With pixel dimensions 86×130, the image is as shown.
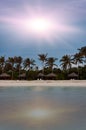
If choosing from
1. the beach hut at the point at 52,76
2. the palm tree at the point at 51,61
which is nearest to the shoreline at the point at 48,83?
the beach hut at the point at 52,76

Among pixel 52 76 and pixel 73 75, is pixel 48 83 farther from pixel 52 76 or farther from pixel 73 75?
pixel 73 75

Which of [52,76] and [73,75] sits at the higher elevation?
[73,75]

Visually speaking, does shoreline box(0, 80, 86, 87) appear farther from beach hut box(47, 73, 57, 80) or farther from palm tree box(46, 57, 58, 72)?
palm tree box(46, 57, 58, 72)

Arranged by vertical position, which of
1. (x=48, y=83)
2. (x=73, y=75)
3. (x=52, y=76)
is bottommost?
(x=48, y=83)

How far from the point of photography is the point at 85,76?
6234 centimetres

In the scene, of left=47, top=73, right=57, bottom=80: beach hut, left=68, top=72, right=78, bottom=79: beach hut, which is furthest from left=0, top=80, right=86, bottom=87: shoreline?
left=47, top=73, right=57, bottom=80: beach hut

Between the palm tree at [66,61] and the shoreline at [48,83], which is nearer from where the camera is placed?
the shoreline at [48,83]

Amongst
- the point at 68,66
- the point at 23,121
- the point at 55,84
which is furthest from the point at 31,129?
the point at 68,66

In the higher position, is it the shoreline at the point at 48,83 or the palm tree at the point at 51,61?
the palm tree at the point at 51,61

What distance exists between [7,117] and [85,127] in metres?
4.39

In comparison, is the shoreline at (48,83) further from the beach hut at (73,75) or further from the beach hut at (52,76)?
the beach hut at (52,76)

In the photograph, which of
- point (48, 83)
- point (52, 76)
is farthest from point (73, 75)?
point (48, 83)

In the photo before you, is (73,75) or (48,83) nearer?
(48,83)

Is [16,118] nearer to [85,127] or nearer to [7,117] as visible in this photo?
[7,117]
